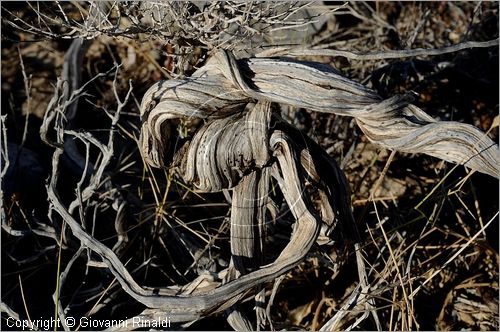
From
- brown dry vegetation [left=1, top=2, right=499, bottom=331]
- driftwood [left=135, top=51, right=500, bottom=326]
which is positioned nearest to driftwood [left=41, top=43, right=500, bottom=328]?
driftwood [left=135, top=51, right=500, bottom=326]

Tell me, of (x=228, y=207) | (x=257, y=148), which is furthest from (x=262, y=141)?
(x=228, y=207)

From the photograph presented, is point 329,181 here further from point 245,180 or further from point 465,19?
point 465,19

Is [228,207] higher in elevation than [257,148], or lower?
lower

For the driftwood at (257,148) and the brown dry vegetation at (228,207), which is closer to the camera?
the driftwood at (257,148)

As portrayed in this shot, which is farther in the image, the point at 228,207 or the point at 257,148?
the point at 228,207

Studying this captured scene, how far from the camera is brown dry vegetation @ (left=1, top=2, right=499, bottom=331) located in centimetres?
195

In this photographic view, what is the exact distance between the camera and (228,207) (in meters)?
2.33

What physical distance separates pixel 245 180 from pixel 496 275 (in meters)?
1.01

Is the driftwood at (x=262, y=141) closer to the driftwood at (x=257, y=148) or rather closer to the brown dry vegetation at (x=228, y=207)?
the driftwood at (x=257, y=148)

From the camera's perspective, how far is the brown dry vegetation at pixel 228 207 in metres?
1.95

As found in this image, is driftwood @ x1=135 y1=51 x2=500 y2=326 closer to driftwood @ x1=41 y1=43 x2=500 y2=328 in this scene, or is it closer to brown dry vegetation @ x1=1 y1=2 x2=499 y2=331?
driftwood @ x1=41 y1=43 x2=500 y2=328

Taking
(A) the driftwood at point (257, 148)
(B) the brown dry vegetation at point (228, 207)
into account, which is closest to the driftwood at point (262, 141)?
(A) the driftwood at point (257, 148)

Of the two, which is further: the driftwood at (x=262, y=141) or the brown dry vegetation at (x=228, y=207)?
the brown dry vegetation at (x=228, y=207)

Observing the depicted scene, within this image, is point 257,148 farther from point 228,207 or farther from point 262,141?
point 228,207
